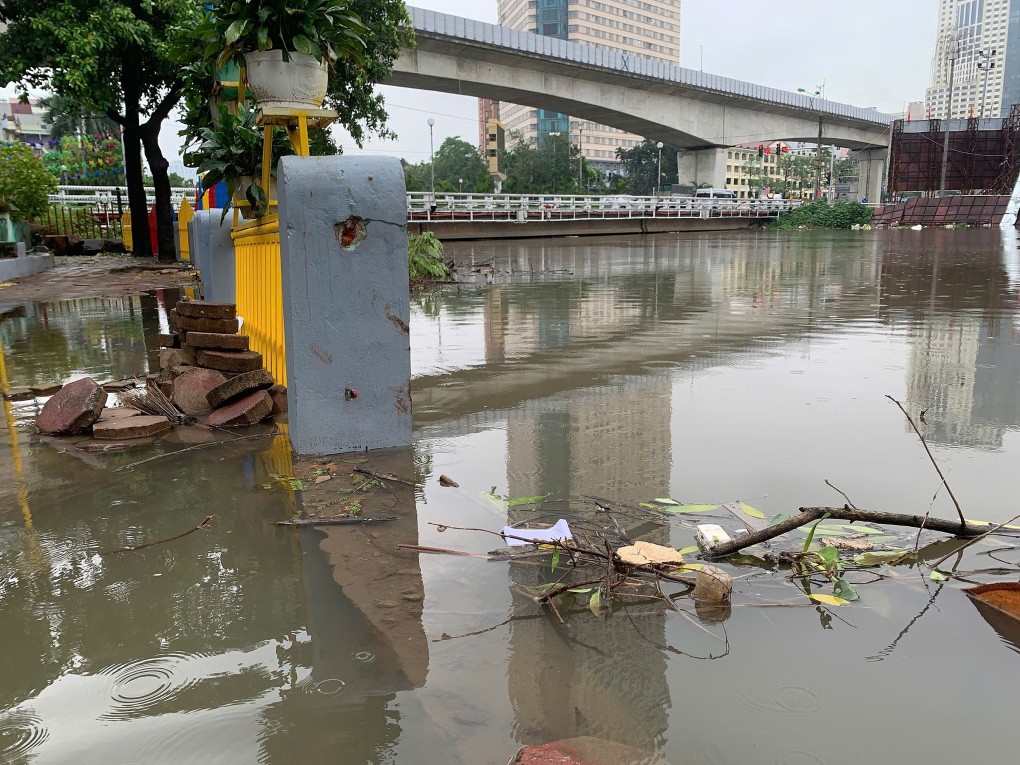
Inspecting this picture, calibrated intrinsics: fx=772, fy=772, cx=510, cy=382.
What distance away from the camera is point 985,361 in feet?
22.4

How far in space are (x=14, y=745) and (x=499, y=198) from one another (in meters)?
44.8

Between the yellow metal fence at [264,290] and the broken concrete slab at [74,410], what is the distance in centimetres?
117

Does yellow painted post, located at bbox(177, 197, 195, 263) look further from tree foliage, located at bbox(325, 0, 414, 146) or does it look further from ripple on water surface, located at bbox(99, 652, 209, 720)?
ripple on water surface, located at bbox(99, 652, 209, 720)

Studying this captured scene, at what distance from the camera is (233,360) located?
17.9ft

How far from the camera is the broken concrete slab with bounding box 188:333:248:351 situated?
5543 mm

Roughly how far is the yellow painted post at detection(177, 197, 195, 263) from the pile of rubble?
12.4 m

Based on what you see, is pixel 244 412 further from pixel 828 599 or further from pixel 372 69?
pixel 372 69

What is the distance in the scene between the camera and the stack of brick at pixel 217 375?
206 inches

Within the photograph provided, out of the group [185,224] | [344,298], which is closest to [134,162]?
[185,224]

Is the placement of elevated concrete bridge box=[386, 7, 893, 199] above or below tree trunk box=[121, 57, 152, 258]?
above

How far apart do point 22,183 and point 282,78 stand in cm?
1499

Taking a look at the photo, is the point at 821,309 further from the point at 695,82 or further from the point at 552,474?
the point at 695,82

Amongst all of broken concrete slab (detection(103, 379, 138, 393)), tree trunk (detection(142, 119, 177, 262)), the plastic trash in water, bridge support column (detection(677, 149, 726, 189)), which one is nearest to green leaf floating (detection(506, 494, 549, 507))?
the plastic trash in water

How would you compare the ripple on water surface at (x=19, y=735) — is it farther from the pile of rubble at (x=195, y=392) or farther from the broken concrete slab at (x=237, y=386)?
the broken concrete slab at (x=237, y=386)
